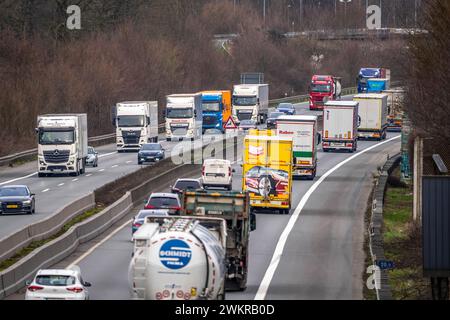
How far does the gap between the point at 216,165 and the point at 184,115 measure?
30.2 metres

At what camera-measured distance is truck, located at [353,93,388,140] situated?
8900cm

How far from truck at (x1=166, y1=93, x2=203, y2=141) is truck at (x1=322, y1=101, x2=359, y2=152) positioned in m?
11.4

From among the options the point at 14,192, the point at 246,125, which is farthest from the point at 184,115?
the point at 14,192

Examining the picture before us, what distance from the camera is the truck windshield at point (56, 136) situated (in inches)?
2591

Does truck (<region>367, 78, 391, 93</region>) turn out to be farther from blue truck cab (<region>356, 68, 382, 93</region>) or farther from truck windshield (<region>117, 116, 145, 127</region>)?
truck windshield (<region>117, 116, 145, 127</region>)

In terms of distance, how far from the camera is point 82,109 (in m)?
105

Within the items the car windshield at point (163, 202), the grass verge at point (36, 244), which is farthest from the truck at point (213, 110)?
the car windshield at point (163, 202)

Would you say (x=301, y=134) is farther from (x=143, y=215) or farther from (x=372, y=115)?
(x=372, y=115)

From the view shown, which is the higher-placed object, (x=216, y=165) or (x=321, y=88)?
(x=321, y=88)

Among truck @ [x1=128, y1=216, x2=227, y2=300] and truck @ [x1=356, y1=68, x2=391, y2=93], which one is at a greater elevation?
truck @ [x1=356, y1=68, x2=391, y2=93]

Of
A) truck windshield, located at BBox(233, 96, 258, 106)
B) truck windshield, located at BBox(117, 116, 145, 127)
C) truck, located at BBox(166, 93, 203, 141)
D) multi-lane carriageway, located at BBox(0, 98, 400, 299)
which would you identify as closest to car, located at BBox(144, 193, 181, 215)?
multi-lane carriageway, located at BBox(0, 98, 400, 299)

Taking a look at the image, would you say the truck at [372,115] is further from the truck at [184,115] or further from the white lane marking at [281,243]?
the white lane marking at [281,243]

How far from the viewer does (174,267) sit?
81.0 ft

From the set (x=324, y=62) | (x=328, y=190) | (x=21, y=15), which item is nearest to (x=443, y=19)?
(x=328, y=190)
